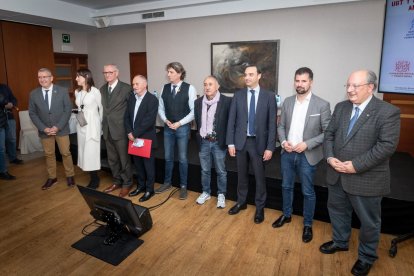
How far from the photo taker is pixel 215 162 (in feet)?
10.3

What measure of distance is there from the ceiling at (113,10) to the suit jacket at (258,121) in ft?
8.23

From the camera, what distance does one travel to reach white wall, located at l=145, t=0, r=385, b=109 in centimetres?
416

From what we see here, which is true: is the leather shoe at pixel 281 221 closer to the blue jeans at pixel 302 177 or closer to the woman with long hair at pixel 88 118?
the blue jeans at pixel 302 177

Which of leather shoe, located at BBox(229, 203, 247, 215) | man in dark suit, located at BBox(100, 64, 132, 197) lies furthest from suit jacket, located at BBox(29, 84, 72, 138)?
leather shoe, located at BBox(229, 203, 247, 215)

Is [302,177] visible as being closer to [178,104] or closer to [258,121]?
[258,121]

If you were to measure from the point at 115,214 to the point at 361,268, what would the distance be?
78.7 inches

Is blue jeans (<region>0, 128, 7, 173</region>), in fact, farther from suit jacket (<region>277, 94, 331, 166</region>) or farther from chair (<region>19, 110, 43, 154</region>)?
suit jacket (<region>277, 94, 331, 166</region>)

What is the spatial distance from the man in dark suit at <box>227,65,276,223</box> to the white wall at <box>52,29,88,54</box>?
5.47 m

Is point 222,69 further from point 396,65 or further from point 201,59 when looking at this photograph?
point 396,65

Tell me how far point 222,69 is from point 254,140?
288 centimetres

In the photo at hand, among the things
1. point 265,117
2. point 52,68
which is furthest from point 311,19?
point 52,68

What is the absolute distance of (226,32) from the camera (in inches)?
203

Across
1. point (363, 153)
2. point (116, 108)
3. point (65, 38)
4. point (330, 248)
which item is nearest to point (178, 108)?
point (116, 108)

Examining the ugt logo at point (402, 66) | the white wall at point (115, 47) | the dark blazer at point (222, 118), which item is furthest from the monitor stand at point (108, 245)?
the white wall at point (115, 47)
